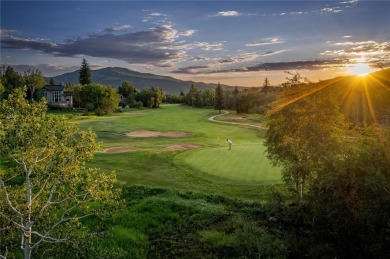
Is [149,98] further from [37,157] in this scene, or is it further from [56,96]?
[37,157]

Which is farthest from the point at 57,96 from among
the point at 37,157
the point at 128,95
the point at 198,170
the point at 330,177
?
the point at 330,177

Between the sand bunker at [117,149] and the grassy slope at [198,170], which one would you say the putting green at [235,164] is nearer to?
the grassy slope at [198,170]

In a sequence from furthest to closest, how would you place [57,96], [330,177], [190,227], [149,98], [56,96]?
1. [149,98]
2. [56,96]
3. [57,96]
4. [190,227]
5. [330,177]

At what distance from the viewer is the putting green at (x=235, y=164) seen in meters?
25.9

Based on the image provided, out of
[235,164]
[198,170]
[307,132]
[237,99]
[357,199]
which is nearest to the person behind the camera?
[357,199]

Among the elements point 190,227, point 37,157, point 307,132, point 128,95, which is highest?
point 128,95

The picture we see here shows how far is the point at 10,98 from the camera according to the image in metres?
9.95

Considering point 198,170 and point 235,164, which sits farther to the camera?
point 235,164

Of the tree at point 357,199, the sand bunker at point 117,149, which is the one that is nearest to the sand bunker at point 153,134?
the sand bunker at point 117,149

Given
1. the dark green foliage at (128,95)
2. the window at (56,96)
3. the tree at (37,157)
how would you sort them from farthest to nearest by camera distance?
the dark green foliage at (128,95) < the window at (56,96) < the tree at (37,157)

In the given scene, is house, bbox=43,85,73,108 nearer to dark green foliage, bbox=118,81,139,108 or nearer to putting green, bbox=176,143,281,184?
dark green foliage, bbox=118,81,139,108

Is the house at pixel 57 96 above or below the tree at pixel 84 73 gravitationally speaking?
below

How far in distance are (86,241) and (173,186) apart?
15.0 meters

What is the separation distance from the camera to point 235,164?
1163 inches
